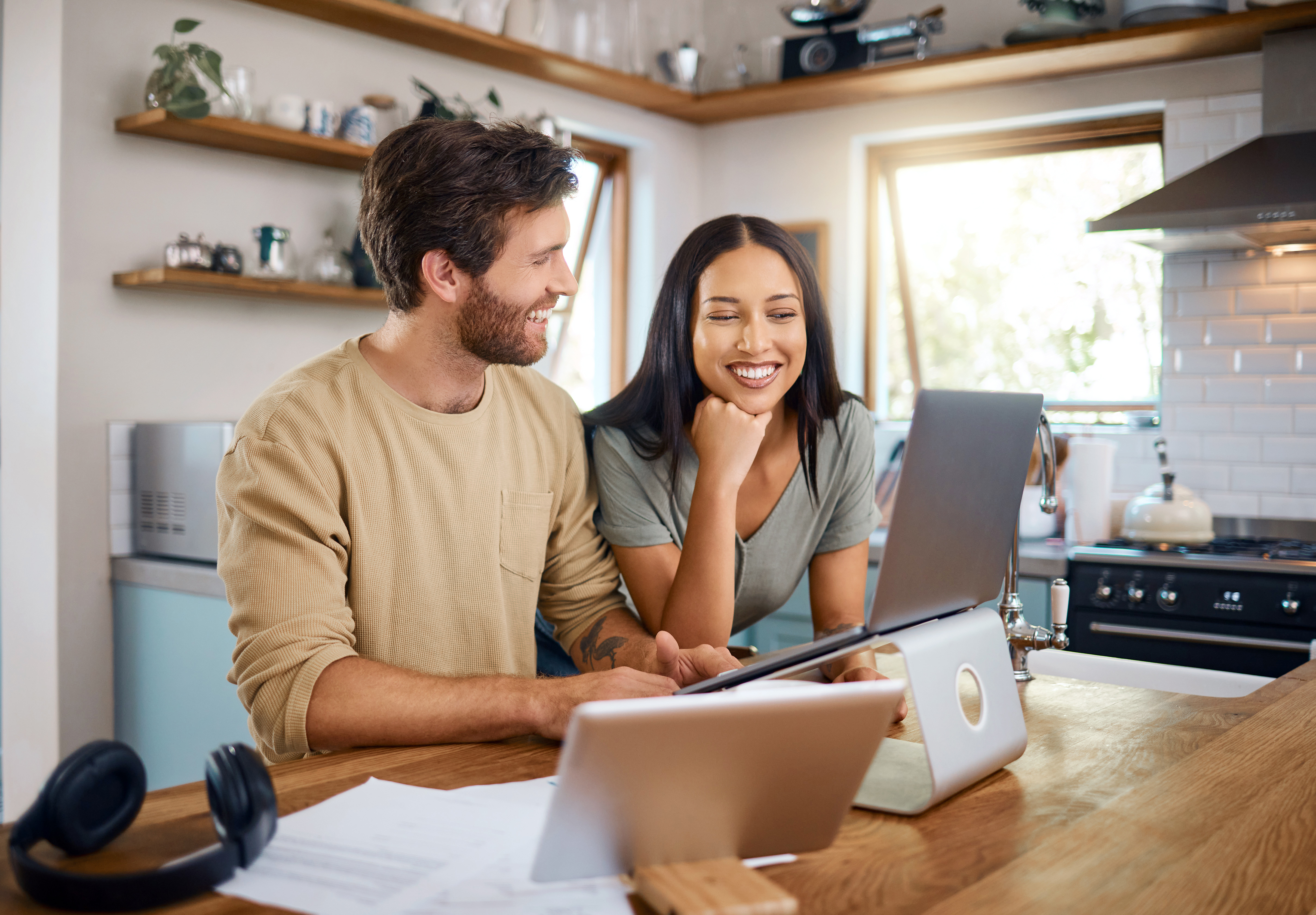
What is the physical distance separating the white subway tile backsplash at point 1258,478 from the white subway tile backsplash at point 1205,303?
1.68 ft

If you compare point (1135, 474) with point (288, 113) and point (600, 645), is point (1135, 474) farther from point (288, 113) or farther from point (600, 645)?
point (288, 113)

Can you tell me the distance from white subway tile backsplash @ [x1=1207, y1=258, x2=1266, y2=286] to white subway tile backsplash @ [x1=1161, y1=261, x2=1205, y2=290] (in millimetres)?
26

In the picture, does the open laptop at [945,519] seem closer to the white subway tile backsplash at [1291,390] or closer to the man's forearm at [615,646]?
the man's forearm at [615,646]

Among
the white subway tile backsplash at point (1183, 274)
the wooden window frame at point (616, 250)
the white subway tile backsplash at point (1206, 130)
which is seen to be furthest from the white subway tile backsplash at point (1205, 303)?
the wooden window frame at point (616, 250)

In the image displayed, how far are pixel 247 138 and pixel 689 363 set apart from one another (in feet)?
5.66

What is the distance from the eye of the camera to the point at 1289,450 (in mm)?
3621

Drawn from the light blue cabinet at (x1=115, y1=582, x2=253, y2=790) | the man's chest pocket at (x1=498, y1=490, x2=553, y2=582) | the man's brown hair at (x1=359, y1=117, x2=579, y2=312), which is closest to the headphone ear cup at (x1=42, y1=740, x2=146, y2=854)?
the man's chest pocket at (x1=498, y1=490, x2=553, y2=582)

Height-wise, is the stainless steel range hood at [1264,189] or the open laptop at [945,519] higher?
the stainless steel range hood at [1264,189]

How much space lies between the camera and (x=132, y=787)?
3.04ft

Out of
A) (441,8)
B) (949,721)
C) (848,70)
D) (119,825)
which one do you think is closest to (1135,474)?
(848,70)

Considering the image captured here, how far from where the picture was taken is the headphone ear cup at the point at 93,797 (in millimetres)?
865

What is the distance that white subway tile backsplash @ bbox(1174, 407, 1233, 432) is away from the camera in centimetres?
372

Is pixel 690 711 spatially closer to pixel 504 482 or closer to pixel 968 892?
pixel 968 892

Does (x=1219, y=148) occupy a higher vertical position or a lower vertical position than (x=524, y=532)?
higher
